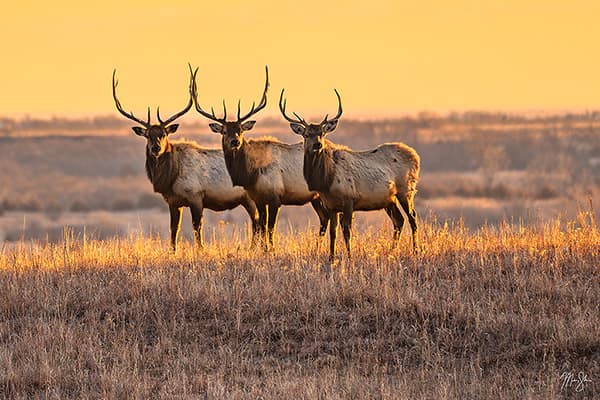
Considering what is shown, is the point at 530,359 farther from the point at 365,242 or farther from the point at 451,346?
the point at 365,242

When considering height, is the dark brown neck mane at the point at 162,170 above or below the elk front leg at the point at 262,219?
above

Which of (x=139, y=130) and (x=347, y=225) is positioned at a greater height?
(x=139, y=130)

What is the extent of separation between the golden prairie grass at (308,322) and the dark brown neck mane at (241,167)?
61.9 inches

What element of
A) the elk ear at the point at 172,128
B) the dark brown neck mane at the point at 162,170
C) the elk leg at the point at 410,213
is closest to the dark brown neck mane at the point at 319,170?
the elk leg at the point at 410,213

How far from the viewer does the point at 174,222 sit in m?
18.2

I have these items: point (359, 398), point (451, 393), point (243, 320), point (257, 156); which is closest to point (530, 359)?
point (451, 393)

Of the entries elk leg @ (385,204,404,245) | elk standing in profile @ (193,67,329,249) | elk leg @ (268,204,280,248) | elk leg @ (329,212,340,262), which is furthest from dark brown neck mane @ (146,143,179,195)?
elk leg @ (385,204,404,245)

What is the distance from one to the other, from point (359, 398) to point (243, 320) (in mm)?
3029

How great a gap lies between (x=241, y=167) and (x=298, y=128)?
6.86ft

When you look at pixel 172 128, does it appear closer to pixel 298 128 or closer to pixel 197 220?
pixel 197 220

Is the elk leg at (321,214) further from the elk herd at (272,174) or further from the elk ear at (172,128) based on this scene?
the elk ear at (172,128)

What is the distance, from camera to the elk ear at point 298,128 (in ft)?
51.4

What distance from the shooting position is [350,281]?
13.9 meters

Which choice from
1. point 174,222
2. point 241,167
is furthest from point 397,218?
point 174,222
